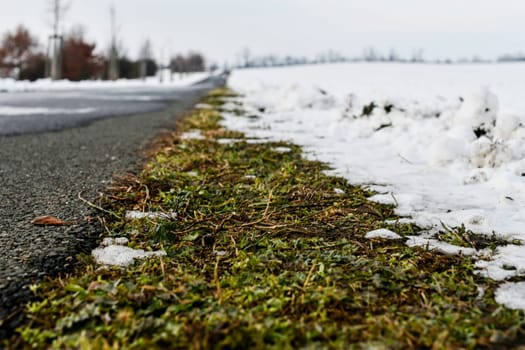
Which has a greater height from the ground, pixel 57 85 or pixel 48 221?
pixel 57 85

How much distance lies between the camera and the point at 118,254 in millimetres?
1375

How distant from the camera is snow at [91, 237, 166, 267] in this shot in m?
1.32

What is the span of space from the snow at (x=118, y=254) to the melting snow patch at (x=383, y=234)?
2.33 ft

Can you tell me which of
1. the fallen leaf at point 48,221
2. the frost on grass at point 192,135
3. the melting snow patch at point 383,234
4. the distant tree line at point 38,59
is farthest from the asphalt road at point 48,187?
the distant tree line at point 38,59

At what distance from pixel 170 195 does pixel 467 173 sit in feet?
→ 5.54

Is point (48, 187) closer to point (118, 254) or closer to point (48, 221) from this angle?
point (48, 221)

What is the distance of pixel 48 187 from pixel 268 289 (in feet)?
5.22

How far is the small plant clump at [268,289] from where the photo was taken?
92cm

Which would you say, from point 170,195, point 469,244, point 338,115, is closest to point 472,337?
point 469,244

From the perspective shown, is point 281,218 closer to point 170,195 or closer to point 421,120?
point 170,195

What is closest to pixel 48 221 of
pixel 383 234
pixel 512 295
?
pixel 383 234

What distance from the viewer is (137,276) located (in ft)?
3.98

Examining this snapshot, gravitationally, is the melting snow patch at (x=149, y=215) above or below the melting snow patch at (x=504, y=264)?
above

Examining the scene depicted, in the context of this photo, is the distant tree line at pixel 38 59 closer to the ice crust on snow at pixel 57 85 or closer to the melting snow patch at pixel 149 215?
the ice crust on snow at pixel 57 85
